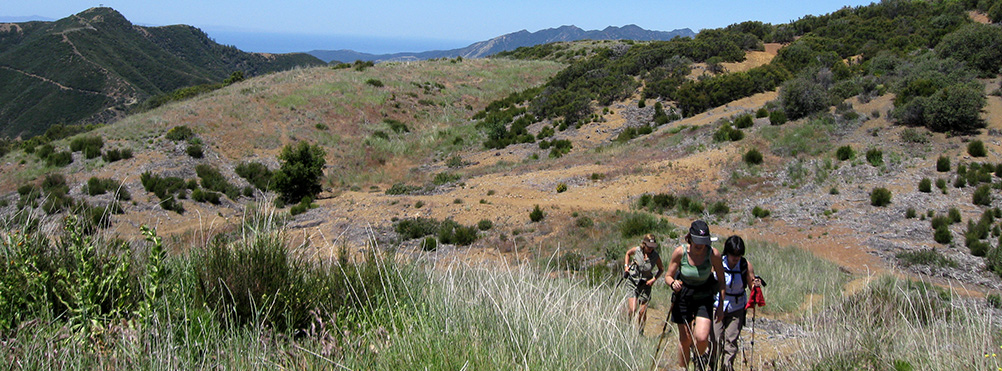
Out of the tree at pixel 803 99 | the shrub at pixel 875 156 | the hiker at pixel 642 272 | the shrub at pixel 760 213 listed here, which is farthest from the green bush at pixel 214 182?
the tree at pixel 803 99

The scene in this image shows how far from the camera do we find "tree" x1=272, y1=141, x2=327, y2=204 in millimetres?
15555

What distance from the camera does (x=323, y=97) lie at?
26234 millimetres

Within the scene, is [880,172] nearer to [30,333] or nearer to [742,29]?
[30,333]

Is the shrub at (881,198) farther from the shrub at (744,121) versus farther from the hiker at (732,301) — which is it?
the hiker at (732,301)

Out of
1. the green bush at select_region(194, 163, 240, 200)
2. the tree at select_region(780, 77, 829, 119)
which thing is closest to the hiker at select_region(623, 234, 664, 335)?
the green bush at select_region(194, 163, 240, 200)

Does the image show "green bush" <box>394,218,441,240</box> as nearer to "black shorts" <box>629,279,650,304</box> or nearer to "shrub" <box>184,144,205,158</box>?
"black shorts" <box>629,279,650,304</box>

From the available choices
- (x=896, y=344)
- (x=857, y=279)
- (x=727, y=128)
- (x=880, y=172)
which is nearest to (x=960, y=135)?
(x=880, y=172)

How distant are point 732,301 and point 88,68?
85901 millimetres

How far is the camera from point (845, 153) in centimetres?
1348

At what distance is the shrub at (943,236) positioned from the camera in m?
9.24

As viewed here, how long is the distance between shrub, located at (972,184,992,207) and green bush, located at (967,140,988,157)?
199cm

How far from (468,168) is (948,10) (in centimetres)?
2800

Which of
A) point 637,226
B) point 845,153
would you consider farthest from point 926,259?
A: point 845,153

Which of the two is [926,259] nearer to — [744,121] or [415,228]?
[744,121]
